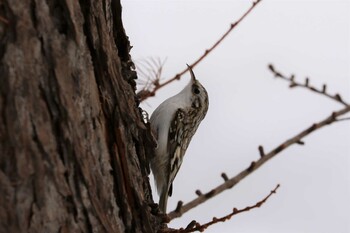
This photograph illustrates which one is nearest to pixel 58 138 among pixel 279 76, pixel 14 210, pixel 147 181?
pixel 14 210

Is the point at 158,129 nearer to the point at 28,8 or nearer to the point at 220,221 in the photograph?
the point at 220,221

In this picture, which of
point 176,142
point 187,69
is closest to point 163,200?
point 176,142

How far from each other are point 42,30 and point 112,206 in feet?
2.11

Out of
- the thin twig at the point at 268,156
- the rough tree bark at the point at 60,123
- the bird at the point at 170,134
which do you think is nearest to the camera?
the rough tree bark at the point at 60,123

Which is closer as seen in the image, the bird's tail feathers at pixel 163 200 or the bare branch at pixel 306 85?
the bare branch at pixel 306 85

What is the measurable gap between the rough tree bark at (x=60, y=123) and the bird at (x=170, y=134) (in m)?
1.88

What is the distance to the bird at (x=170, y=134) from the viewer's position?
453cm

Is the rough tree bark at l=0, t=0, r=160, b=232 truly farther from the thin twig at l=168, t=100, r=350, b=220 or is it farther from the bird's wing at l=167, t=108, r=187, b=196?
the bird's wing at l=167, t=108, r=187, b=196

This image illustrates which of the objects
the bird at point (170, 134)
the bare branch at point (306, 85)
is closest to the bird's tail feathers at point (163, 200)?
the bird at point (170, 134)

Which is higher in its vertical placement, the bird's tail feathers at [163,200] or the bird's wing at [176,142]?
the bird's wing at [176,142]

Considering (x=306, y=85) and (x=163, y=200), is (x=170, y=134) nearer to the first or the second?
(x=163, y=200)

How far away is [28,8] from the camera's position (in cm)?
219

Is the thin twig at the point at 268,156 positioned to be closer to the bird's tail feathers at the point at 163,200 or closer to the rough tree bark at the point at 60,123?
the rough tree bark at the point at 60,123

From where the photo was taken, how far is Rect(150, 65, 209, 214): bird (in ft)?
14.9
